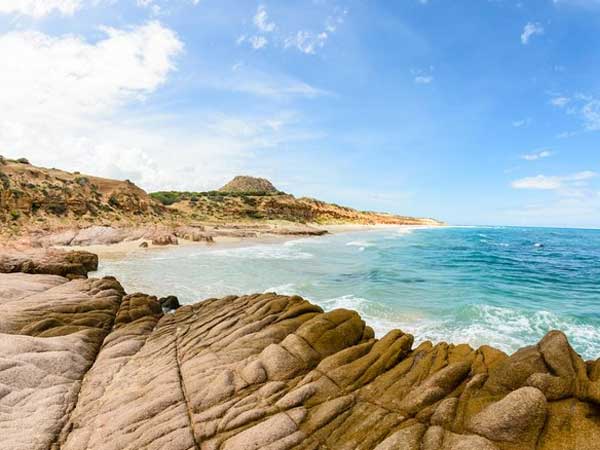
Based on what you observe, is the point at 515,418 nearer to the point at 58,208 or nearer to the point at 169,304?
the point at 169,304

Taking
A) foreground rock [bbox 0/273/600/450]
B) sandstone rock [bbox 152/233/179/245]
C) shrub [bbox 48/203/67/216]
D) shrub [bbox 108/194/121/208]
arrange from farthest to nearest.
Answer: shrub [bbox 108/194/121/208] → shrub [bbox 48/203/67/216] → sandstone rock [bbox 152/233/179/245] → foreground rock [bbox 0/273/600/450]

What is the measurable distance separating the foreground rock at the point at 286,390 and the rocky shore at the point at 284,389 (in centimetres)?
2

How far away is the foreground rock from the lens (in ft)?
16.2

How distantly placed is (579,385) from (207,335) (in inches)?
323

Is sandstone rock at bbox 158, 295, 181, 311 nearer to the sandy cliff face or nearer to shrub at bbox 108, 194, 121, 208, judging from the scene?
the sandy cliff face

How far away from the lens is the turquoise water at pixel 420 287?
14328 millimetres

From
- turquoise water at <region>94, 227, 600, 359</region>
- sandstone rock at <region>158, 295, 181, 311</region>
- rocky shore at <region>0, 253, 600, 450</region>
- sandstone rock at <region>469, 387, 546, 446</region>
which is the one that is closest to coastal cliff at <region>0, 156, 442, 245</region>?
turquoise water at <region>94, 227, 600, 359</region>

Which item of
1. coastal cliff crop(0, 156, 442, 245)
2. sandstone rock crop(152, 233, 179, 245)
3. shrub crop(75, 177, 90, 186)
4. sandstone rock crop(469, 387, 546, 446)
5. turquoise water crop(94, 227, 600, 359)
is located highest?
shrub crop(75, 177, 90, 186)

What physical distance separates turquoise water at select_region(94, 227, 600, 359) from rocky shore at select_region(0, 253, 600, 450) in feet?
21.1

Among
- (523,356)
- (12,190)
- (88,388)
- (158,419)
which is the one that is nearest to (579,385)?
(523,356)

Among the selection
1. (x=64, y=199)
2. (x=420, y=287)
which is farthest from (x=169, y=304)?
(x=64, y=199)

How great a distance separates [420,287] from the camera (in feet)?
72.9

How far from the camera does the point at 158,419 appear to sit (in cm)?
628

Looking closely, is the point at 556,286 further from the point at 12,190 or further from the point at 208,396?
the point at 12,190
